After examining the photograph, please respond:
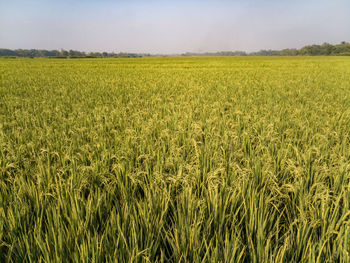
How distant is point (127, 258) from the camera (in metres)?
1.32

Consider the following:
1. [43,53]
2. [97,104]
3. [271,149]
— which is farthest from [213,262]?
[43,53]

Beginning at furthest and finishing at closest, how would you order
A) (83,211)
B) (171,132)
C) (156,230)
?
(171,132) → (83,211) → (156,230)

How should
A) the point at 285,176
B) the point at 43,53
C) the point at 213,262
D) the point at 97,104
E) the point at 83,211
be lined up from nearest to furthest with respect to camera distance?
1. the point at 213,262
2. the point at 83,211
3. the point at 285,176
4. the point at 97,104
5. the point at 43,53

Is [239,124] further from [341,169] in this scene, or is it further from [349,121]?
[349,121]

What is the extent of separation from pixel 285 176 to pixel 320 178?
32cm

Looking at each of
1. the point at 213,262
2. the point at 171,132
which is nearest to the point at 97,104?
the point at 171,132

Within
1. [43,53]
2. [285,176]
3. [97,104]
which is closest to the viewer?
[285,176]

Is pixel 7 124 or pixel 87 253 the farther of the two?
pixel 7 124

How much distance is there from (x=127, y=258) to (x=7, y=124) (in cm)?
432

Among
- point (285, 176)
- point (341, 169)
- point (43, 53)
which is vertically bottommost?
point (285, 176)

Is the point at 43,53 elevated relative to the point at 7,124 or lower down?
elevated

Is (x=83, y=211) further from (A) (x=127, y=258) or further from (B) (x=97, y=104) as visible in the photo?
(B) (x=97, y=104)

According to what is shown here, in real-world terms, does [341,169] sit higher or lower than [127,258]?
higher

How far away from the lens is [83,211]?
66.6 inches
